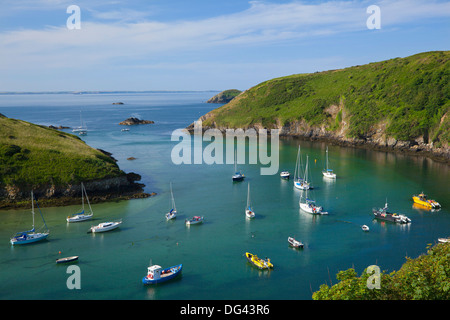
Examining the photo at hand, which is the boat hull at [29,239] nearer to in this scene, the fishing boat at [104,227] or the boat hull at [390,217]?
the fishing boat at [104,227]

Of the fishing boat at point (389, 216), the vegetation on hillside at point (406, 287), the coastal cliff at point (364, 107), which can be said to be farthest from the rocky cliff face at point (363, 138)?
the vegetation on hillside at point (406, 287)

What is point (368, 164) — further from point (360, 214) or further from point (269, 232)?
point (269, 232)

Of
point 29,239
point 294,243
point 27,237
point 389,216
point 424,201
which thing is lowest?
point 294,243

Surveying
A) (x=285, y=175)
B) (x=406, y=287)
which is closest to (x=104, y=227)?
(x=406, y=287)

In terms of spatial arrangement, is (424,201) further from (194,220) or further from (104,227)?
(104,227)

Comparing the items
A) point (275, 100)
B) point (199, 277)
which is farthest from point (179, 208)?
point (275, 100)

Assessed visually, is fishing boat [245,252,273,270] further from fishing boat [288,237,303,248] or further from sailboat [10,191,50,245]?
sailboat [10,191,50,245]
